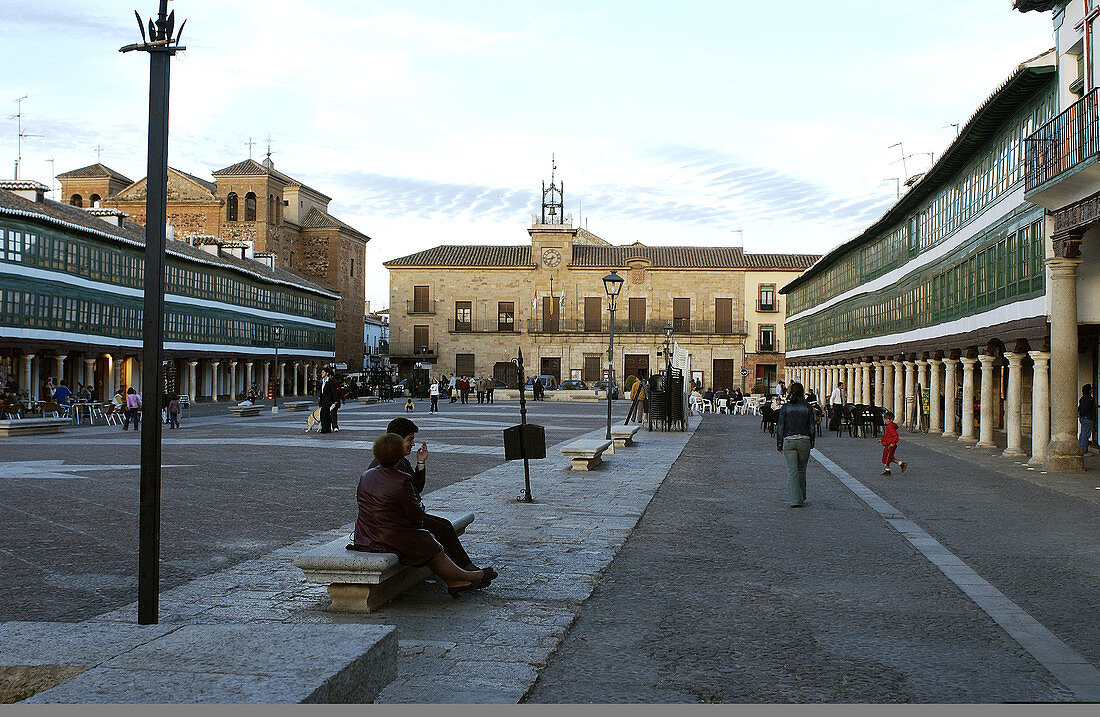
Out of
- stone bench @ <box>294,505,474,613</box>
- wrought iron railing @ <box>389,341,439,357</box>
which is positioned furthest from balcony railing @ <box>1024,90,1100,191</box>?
wrought iron railing @ <box>389,341,439,357</box>

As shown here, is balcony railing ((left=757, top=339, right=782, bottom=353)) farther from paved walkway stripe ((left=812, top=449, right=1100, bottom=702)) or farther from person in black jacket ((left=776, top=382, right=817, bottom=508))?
paved walkway stripe ((left=812, top=449, right=1100, bottom=702))

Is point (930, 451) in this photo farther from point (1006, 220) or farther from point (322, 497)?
point (322, 497)

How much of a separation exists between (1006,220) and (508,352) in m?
54.3

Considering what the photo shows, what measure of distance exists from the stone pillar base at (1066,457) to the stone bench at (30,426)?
74.4 ft

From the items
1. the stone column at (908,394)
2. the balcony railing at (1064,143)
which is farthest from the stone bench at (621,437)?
the stone column at (908,394)

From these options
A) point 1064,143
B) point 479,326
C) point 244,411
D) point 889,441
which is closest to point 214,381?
point 244,411

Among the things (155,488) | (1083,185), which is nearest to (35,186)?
(1083,185)

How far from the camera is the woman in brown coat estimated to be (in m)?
6.52

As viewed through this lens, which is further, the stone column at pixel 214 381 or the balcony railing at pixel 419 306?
the balcony railing at pixel 419 306

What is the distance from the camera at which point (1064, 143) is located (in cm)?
1667

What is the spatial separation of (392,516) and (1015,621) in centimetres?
399

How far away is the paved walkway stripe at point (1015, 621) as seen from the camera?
510cm

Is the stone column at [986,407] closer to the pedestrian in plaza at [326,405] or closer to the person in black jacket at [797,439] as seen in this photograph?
the person in black jacket at [797,439]

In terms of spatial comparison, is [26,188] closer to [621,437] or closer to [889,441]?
[621,437]
